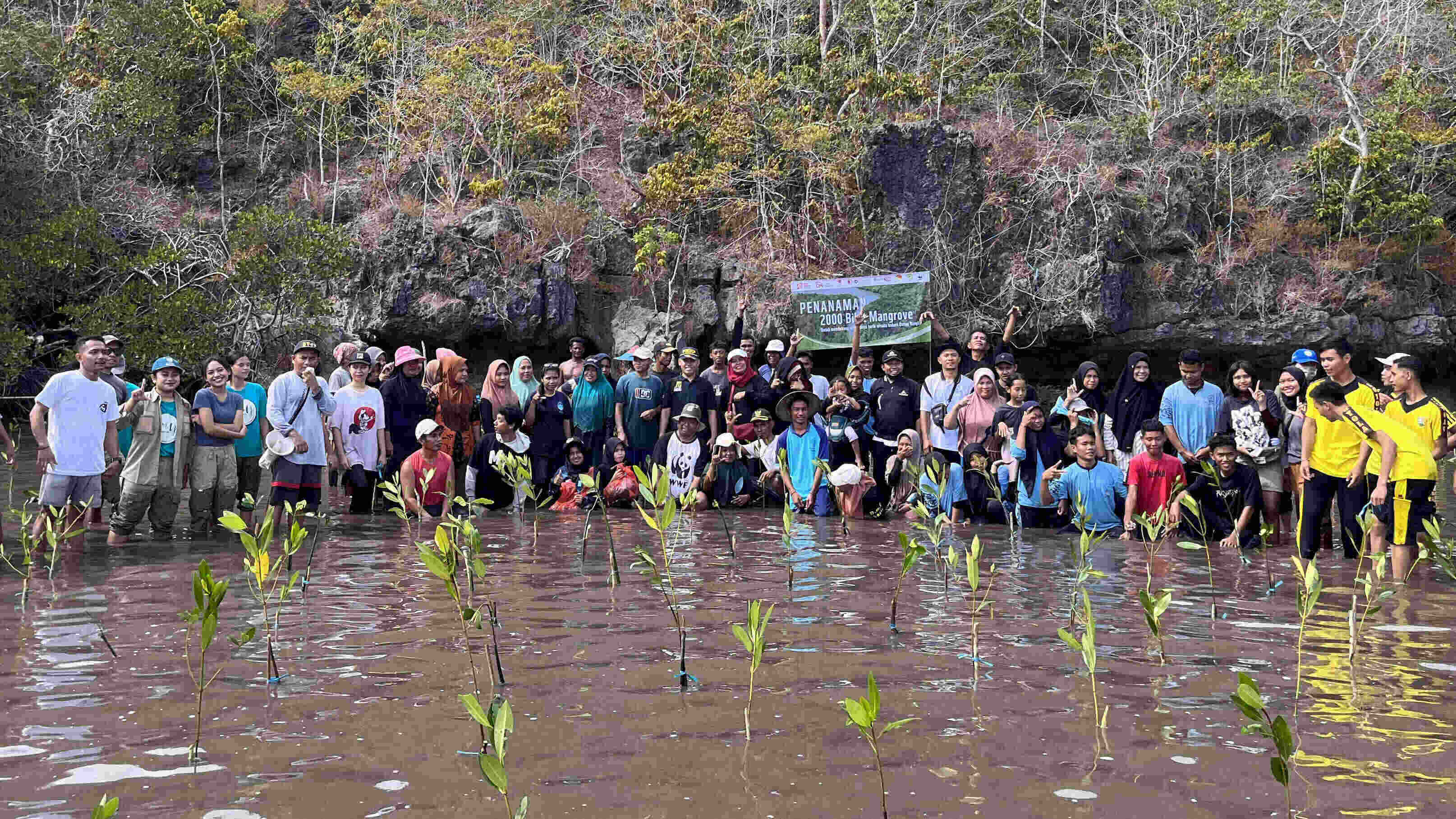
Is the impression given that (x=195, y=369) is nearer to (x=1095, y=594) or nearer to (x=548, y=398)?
(x=548, y=398)

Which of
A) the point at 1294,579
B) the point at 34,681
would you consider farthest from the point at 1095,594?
the point at 34,681

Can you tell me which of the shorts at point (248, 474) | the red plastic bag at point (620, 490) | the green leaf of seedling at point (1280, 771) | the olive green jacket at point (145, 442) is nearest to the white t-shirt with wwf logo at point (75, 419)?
the olive green jacket at point (145, 442)

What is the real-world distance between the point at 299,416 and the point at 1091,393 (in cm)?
744

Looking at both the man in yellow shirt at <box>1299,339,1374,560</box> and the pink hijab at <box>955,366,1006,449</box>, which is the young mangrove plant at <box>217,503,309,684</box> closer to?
the man in yellow shirt at <box>1299,339,1374,560</box>

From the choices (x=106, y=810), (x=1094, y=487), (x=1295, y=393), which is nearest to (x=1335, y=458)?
(x=1094, y=487)

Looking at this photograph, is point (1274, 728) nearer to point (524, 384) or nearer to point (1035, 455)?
point (1035, 455)

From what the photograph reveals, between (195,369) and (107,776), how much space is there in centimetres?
2016

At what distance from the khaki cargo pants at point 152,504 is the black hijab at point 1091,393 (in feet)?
27.1

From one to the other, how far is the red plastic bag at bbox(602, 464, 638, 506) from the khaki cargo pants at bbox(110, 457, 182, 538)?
4.13 metres

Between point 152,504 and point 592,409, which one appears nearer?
point 152,504

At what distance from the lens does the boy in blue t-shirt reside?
10.4 meters

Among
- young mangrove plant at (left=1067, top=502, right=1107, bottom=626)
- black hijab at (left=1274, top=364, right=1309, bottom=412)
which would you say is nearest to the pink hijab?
black hijab at (left=1274, top=364, right=1309, bottom=412)

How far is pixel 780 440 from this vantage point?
12.2 meters

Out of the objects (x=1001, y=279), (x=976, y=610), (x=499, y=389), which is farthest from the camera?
(x=1001, y=279)
